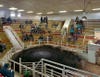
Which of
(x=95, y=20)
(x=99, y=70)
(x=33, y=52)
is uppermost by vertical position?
(x=95, y=20)

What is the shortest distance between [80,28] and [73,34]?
2.47 feet

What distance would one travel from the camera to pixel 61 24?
19.2 meters

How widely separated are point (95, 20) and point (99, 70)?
27.0 ft

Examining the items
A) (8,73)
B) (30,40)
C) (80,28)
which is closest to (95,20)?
(80,28)

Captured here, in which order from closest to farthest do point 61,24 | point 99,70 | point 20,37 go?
point 99,70, point 20,37, point 61,24

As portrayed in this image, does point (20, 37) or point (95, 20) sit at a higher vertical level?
point (95, 20)

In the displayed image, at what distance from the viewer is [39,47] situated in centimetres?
1177

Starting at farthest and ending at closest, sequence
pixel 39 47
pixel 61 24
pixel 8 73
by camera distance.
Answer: pixel 61 24 < pixel 39 47 < pixel 8 73

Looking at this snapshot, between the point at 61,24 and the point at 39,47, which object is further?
the point at 61,24

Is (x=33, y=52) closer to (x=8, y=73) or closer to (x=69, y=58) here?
(x=69, y=58)

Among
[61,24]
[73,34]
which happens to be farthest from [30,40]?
[61,24]

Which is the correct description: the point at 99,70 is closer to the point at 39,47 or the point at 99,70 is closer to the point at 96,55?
the point at 96,55

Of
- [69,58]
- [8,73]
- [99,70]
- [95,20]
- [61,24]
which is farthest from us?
[61,24]

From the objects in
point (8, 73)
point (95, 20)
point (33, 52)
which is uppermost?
point (95, 20)
